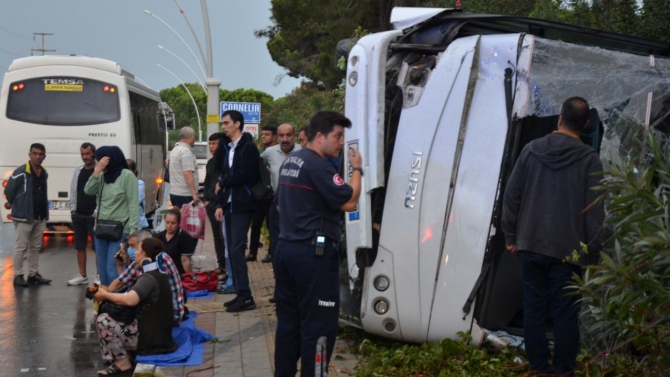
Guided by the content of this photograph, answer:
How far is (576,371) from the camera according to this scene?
563cm

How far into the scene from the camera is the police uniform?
546cm

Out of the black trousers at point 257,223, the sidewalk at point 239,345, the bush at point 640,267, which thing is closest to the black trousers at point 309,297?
the sidewalk at point 239,345

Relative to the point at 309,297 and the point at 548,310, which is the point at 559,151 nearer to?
the point at 548,310

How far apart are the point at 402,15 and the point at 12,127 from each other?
12839 millimetres

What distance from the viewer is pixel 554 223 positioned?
5586 millimetres

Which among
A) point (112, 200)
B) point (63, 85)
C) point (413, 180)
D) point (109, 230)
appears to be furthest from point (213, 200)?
point (63, 85)

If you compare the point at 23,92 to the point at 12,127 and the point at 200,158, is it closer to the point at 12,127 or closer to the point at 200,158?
the point at 12,127

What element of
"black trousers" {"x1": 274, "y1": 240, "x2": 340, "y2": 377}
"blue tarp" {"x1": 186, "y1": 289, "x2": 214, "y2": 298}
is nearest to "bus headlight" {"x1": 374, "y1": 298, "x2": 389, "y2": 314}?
"black trousers" {"x1": 274, "y1": 240, "x2": 340, "y2": 377}

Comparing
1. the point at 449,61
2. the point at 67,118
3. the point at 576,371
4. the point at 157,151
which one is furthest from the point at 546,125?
the point at 157,151

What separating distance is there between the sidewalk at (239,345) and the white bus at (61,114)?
27.4ft

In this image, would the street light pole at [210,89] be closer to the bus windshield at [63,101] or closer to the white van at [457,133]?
the bus windshield at [63,101]

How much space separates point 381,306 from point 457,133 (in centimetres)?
138

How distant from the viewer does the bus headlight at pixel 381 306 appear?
672cm

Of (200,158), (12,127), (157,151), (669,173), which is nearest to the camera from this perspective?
(669,173)
